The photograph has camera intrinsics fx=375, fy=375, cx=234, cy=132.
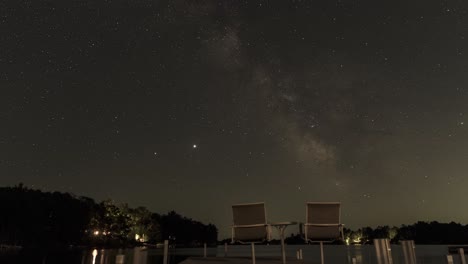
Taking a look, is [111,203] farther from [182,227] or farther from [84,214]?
[182,227]

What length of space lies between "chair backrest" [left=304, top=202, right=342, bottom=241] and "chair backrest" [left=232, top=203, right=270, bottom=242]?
3.30 feet

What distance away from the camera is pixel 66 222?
9075 cm

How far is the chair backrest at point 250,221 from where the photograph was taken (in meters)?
8.34

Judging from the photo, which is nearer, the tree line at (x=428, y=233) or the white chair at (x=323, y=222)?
the white chair at (x=323, y=222)

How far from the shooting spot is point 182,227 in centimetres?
16750

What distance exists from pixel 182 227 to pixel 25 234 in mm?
93335

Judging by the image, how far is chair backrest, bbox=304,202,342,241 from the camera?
8500 millimetres

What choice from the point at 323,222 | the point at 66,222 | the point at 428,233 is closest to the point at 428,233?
the point at 428,233

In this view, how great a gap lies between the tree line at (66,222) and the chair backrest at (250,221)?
80.5m

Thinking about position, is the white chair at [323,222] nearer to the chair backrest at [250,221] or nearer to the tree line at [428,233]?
the chair backrest at [250,221]

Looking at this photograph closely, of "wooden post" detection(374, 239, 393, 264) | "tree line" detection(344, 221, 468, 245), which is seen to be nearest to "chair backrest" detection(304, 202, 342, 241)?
"wooden post" detection(374, 239, 393, 264)

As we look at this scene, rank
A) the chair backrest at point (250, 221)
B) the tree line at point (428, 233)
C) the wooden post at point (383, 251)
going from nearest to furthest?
the wooden post at point (383, 251), the chair backrest at point (250, 221), the tree line at point (428, 233)

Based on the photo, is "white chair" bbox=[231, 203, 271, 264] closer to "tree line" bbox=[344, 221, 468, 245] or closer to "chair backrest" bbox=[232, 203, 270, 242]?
"chair backrest" bbox=[232, 203, 270, 242]

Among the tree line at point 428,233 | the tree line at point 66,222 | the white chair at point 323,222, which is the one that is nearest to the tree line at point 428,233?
the tree line at point 428,233
